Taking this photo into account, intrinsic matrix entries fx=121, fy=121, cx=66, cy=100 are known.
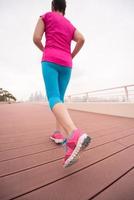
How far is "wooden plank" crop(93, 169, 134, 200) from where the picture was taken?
19.5 inches

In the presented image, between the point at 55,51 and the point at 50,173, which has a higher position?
the point at 55,51

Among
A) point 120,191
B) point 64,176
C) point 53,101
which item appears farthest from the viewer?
point 53,101

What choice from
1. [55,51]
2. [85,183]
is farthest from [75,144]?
[55,51]

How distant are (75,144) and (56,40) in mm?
729

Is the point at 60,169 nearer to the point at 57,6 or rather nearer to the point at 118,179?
the point at 118,179

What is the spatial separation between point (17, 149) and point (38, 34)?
98 centimetres

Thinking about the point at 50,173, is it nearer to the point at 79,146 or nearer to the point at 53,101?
the point at 79,146

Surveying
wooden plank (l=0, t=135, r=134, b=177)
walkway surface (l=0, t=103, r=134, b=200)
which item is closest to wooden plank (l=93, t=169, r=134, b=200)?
walkway surface (l=0, t=103, r=134, b=200)

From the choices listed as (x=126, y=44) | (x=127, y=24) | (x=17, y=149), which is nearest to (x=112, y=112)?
(x=17, y=149)

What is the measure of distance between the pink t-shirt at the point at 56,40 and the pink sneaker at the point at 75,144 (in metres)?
0.53

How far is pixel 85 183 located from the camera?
60 centimetres

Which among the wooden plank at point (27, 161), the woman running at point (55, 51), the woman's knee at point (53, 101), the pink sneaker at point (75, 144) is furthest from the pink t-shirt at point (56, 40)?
the wooden plank at point (27, 161)

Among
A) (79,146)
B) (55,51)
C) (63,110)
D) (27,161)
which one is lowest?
(27,161)

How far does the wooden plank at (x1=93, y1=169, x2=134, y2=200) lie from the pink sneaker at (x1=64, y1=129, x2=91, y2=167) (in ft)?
0.59
